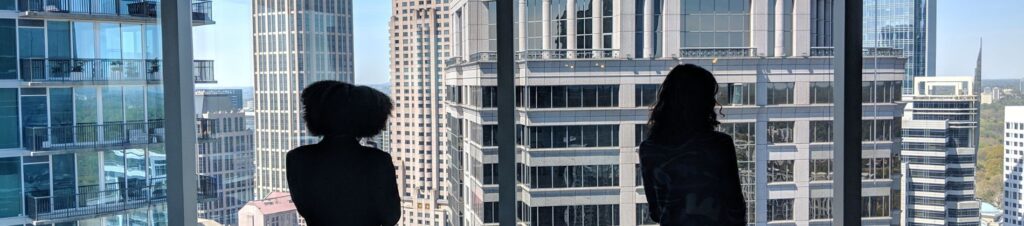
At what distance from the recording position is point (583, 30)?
353 centimetres

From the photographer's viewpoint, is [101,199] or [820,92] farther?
[820,92]

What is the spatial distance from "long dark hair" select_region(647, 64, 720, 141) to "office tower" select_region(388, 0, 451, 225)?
1258 mm

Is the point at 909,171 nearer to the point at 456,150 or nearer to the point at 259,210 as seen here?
the point at 456,150

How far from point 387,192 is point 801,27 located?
2.99m

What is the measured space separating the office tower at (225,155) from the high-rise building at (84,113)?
0.13 metres

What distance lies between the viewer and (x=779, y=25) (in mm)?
3873

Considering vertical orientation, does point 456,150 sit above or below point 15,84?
below

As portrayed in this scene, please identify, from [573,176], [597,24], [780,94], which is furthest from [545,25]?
[780,94]

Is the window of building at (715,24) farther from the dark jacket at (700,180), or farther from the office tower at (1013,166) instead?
the dark jacket at (700,180)

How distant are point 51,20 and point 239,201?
3.20 feet

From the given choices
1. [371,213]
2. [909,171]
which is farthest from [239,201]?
[909,171]

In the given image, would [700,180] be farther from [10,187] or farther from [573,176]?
[10,187]

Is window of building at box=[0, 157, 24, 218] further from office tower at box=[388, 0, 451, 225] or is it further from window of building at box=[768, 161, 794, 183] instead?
window of building at box=[768, 161, 794, 183]

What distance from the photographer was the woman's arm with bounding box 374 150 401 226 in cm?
150
